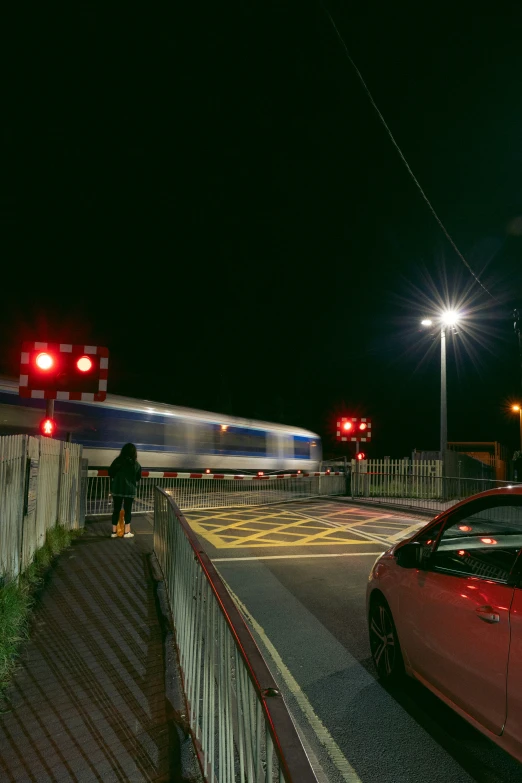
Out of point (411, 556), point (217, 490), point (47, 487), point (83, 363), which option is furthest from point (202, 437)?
Result: point (411, 556)

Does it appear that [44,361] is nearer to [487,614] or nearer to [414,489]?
[487,614]

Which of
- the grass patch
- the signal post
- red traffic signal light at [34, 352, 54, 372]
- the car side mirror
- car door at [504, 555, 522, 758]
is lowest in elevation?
the grass patch

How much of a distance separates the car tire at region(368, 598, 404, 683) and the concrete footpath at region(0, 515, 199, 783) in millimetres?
1513

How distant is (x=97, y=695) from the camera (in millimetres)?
3818

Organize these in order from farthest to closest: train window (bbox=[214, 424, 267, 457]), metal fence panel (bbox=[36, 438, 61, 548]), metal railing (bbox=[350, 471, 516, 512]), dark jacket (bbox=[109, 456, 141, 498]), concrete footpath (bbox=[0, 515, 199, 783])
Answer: train window (bbox=[214, 424, 267, 457]) → metal railing (bbox=[350, 471, 516, 512]) → dark jacket (bbox=[109, 456, 141, 498]) → metal fence panel (bbox=[36, 438, 61, 548]) → concrete footpath (bbox=[0, 515, 199, 783])

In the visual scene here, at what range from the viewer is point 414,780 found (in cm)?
301

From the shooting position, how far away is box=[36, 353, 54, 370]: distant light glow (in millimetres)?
9477

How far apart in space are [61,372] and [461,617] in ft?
26.0

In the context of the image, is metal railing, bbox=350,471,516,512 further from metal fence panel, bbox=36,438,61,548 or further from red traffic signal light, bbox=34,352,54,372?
red traffic signal light, bbox=34,352,54,372

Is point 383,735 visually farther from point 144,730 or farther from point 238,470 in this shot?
point 238,470

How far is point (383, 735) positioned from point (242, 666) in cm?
204

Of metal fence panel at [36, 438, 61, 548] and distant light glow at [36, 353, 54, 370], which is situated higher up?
distant light glow at [36, 353, 54, 370]

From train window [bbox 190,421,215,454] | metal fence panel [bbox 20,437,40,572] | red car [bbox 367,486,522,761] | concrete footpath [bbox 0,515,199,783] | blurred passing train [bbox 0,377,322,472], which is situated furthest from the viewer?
train window [bbox 190,421,215,454]

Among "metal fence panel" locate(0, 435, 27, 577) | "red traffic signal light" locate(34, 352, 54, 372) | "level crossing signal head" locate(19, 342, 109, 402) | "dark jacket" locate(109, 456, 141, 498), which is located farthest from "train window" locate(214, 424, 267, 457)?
"metal fence panel" locate(0, 435, 27, 577)
